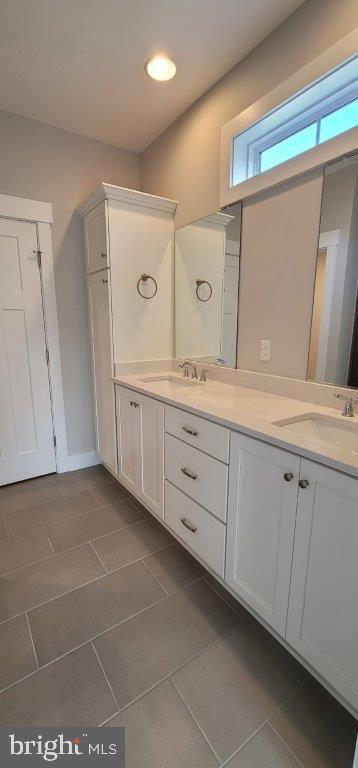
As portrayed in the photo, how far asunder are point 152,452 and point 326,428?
0.96m

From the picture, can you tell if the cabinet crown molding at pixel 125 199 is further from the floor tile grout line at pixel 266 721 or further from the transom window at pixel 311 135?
the floor tile grout line at pixel 266 721

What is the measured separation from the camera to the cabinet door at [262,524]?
3.53ft

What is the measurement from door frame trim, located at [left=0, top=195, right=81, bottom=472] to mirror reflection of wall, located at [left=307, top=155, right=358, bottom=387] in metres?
1.90

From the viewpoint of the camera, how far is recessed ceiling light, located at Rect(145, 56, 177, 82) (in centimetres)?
169

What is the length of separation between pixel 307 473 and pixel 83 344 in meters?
2.14

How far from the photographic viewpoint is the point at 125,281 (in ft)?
7.10

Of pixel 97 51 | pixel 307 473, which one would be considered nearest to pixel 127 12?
pixel 97 51

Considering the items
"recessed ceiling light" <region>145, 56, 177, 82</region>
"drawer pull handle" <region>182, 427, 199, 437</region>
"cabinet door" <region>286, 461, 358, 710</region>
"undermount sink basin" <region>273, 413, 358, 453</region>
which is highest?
"recessed ceiling light" <region>145, 56, 177, 82</region>

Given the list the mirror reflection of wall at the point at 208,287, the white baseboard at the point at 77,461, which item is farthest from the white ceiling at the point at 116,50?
the white baseboard at the point at 77,461

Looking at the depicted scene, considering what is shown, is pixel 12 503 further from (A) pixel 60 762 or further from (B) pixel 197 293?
(B) pixel 197 293

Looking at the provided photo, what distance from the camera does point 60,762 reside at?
0.93 metres

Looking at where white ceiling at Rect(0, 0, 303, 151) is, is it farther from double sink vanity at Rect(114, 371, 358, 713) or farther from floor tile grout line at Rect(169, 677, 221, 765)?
floor tile grout line at Rect(169, 677, 221, 765)

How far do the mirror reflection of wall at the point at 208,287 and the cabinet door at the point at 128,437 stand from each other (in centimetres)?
59

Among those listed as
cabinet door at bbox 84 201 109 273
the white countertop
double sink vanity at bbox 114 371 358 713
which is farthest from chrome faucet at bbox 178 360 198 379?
cabinet door at bbox 84 201 109 273
